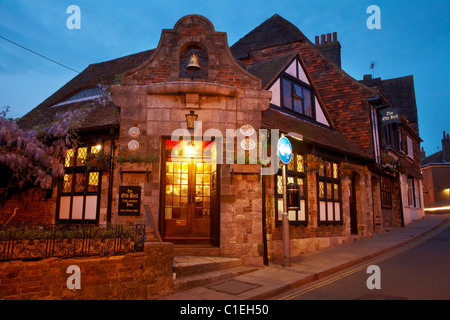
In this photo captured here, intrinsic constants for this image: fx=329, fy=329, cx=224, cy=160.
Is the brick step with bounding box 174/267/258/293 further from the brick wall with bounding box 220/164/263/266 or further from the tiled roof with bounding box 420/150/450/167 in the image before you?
the tiled roof with bounding box 420/150/450/167

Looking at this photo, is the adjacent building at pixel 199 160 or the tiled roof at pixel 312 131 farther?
the tiled roof at pixel 312 131

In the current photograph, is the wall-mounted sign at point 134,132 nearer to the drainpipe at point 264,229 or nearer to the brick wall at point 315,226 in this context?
the drainpipe at point 264,229

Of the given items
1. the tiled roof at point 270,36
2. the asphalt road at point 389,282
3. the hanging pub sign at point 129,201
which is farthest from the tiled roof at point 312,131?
the tiled roof at point 270,36

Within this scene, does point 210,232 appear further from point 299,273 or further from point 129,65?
point 129,65

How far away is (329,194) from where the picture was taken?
12.4 m

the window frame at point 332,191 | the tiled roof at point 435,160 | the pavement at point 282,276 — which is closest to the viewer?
the pavement at point 282,276

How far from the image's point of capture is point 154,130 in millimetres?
8539

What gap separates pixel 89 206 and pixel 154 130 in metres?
3.18

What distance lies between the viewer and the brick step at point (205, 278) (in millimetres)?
6252

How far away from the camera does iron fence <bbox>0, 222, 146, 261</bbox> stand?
496 cm

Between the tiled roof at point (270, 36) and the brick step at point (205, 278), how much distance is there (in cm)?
1221
